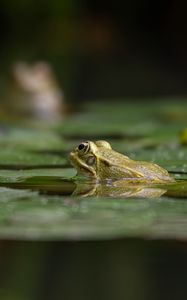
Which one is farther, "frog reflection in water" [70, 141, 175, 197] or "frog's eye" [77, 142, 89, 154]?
"frog's eye" [77, 142, 89, 154]

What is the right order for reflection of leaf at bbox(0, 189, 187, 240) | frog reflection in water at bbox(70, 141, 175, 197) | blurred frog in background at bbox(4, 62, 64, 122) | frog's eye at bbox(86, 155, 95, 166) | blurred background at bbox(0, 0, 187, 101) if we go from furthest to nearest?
blurred background at bbox(0, 0, 187, 101)
blurred frog in background at bbox(4, 62, 64, 122)
frog's eye at bbox(86, 155, 95, 166)
frog reflection in water at bbox(70, 141, 175, 197)
reflection of leaf at bbox(0, 189, 187, 240)

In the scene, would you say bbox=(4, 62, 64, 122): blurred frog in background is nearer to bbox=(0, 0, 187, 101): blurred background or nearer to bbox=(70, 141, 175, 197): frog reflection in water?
bbox=(0, 0, 187, 101): blurred background

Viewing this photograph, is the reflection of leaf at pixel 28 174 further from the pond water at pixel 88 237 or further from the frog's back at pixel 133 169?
the frog's back at pixel 133 169

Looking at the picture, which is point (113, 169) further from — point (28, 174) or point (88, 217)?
point (88, 217)

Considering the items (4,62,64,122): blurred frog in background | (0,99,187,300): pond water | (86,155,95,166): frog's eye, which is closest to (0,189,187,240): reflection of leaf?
(0,99,187,300): pond water

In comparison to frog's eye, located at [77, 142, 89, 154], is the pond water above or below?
below

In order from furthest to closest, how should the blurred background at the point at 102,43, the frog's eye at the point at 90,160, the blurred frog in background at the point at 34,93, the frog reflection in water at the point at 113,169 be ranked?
the blurred background at the point at 102,43 < the blurred frog in background at the point at 34,93 < the frog's eye at the point at 90,160 < the frog reflection in water at the point at 113,169

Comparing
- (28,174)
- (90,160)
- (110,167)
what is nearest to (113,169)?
(110,167)

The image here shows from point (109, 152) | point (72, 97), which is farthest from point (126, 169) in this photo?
point (72, 97)

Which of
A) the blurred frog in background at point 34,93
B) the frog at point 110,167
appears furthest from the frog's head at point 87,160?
the blurred frog in background at point 34,93
